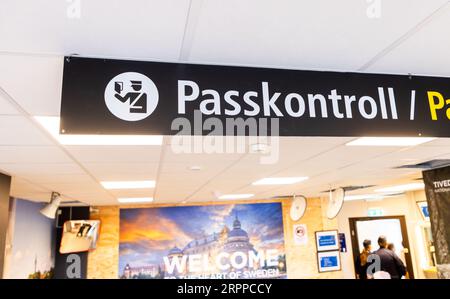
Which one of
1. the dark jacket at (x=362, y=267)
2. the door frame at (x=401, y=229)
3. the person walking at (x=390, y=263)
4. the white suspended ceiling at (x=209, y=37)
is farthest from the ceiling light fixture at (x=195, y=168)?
the door frame at (x=401, y=229)

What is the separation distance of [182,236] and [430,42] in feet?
25.6

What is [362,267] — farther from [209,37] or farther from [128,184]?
[209,37]

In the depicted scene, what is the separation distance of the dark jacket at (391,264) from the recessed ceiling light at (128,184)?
4873 mm

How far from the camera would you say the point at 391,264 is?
23.2 ft

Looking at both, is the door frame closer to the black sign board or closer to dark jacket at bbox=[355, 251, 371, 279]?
dark jacket at bbox=[355, 251, 371, 279]

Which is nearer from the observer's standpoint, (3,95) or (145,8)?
(145,8)

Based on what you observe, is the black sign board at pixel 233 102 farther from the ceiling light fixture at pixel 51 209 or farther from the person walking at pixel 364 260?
the person walking at pixel 364 260

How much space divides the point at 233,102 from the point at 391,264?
6.89 meters

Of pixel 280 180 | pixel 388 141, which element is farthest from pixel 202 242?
pixel 388 141

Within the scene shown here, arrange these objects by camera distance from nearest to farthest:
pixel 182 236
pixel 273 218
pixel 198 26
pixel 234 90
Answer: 1. pixel 198 26
2. pixel 234 90
3. pixel 182 236
4. pixel 273 218

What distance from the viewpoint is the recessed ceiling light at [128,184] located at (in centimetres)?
508
